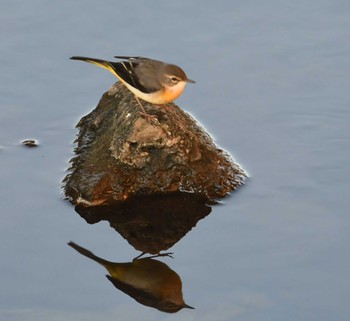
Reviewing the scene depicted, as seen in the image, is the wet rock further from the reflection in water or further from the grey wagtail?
the grey wagtail

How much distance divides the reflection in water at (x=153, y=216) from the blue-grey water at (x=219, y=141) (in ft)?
0.41

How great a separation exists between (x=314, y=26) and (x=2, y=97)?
3.67m

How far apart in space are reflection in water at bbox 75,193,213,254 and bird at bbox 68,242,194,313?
290mm

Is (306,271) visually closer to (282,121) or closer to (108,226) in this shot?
(108,226)


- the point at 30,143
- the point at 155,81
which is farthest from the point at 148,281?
the point at 30,143

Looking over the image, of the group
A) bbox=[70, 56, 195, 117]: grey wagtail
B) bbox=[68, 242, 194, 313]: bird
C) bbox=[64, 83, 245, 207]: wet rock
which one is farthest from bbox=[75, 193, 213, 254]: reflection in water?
bbox=[70, 56, 195, 117]: grey wagtail

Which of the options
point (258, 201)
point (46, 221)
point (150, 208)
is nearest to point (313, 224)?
point (258, 201)

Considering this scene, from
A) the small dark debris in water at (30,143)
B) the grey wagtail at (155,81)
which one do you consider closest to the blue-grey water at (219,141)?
the small dark debris in water at (30,143)

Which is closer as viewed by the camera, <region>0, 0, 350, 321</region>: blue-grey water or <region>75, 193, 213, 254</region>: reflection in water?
<region>0, 0, 350, 321</region>: blue-grey water

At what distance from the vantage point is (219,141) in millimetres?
11250

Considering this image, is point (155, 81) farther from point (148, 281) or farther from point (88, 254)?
point (148, 281)

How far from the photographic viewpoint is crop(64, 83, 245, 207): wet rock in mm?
10305

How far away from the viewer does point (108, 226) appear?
9.92 meters

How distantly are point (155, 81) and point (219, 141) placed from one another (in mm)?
1343
